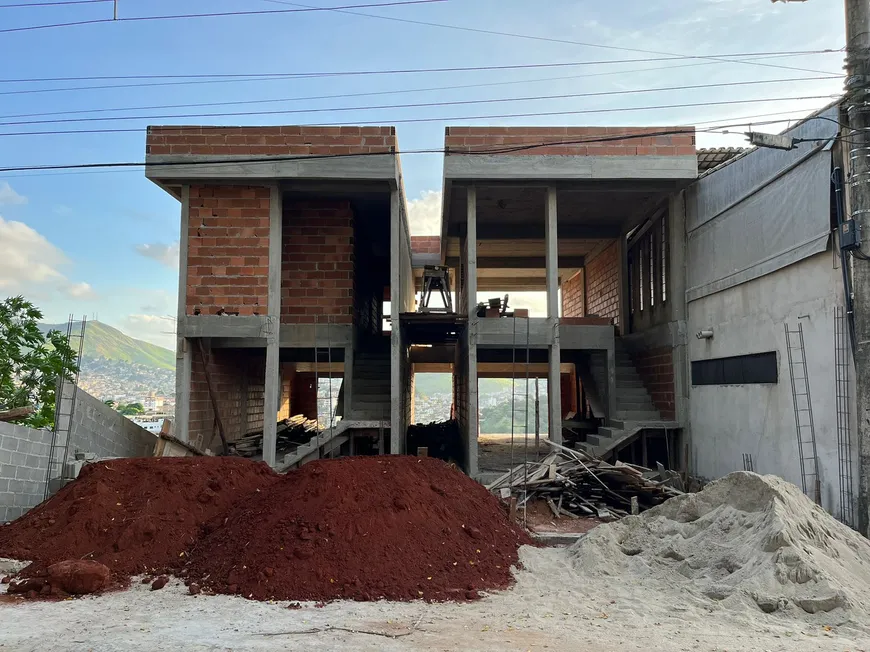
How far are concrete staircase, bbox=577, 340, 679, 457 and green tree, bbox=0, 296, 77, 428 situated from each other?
11.7 metres

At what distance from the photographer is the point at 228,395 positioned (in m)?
14.8

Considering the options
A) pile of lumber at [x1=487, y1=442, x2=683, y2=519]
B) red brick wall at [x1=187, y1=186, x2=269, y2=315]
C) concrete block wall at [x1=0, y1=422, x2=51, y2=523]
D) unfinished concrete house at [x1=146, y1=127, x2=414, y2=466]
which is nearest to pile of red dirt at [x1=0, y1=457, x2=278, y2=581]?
concrete block wall at [x1=0, y1=422, x2=51, y2=523]

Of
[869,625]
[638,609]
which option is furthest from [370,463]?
[869,625]

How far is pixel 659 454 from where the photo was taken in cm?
1375

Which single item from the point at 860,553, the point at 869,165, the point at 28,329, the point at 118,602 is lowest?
the point at 118,602

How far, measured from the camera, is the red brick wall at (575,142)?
1220cm

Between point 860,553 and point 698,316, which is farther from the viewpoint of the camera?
point 698,316

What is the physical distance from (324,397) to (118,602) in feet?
69.4

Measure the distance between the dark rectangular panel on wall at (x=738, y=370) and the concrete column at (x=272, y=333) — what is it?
867 cm

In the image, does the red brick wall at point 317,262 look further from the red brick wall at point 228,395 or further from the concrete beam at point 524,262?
the concrete beam at point 524,262

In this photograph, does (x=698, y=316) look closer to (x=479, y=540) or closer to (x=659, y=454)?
(x=659, y=454)

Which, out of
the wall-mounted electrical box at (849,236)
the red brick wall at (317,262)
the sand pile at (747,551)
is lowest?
the sand pile at (747,551)

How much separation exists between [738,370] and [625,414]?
317cm

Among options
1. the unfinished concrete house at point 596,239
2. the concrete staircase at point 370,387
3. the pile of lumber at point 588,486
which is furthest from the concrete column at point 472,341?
the concrete staircase at point 370,387
